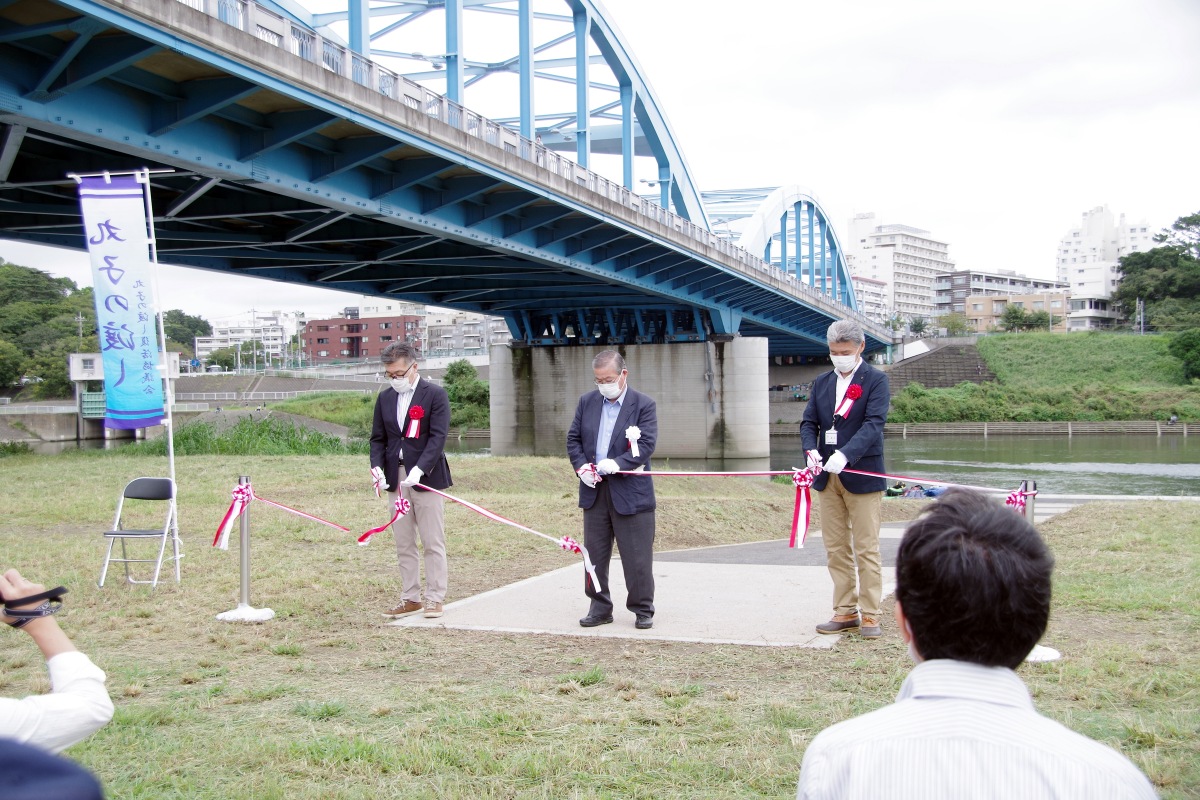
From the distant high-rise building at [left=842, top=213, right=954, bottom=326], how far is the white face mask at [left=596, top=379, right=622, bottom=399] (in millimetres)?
167523

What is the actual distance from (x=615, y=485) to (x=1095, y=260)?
166m

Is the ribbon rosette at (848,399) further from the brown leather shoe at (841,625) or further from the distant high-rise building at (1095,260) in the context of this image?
the distant high-rise building at (1095,260)

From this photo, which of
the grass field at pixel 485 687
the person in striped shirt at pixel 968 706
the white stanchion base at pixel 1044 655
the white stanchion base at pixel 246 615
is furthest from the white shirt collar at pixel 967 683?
the white stanchion base at pixel 246 615

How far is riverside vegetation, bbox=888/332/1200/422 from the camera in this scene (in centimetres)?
6203

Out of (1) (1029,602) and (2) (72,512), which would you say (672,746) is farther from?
(2) (72,512)

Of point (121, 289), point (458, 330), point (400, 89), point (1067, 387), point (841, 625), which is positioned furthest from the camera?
point (458, 330)

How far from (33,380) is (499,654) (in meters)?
72.6

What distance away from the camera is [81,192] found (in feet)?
28.1

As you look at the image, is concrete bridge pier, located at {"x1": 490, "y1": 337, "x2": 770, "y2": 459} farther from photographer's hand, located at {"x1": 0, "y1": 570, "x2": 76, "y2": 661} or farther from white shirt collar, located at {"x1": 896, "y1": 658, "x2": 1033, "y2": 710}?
white shirt collar, located at {"x1": 896, "y1": 658, "x2": 1033, "y2": 710}

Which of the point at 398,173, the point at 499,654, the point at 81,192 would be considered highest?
the point at 398,173

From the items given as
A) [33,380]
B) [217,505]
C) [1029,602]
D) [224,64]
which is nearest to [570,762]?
[1029,602]

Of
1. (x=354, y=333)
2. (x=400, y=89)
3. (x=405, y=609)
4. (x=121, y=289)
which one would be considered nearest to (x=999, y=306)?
(x=354, y=333)

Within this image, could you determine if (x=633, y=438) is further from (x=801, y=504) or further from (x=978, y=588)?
(x=978, y=588)

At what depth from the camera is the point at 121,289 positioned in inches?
334
